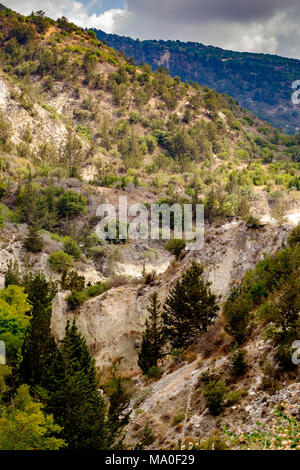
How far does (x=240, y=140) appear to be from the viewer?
96.8 m

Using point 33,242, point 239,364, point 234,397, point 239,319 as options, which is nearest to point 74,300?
point 33,242

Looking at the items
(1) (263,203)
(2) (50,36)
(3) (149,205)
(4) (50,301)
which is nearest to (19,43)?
(2) (50,36)

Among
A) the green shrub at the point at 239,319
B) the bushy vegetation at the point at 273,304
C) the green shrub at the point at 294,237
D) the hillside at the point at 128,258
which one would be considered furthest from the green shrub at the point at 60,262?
the green shrub at the point at 239,319

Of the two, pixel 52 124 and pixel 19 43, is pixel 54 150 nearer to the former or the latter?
pixel 52 124

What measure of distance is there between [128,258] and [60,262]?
34.2ft

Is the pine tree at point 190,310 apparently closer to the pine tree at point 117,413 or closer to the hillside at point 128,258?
the hillside at point 128,258

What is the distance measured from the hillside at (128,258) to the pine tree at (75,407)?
0.05m

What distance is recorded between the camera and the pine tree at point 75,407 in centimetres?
1372

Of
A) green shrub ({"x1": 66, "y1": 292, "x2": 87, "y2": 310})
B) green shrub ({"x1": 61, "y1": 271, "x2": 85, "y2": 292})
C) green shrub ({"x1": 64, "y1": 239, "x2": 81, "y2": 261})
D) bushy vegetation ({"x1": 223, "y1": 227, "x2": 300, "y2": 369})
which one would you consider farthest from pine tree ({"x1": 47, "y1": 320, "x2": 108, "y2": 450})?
green shrub ({"x1": 64, "y1": 239, "x2": 81, "y2": 261})

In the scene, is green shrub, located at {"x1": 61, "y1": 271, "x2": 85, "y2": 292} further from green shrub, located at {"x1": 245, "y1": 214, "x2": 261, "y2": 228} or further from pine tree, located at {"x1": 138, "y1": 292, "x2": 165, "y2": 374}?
green shrub, located at {"x1": 245, "y1": 214, "x2": 261, "y2": 228}

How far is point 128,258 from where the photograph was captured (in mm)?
49594

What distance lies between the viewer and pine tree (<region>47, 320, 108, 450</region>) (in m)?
13.7

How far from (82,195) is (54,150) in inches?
697

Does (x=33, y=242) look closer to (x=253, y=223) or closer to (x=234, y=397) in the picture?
(x=253, y=223)
